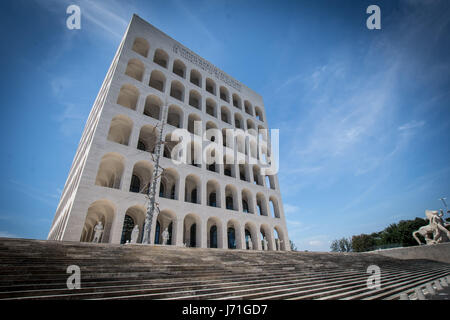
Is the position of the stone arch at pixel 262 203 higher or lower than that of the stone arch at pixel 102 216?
higher

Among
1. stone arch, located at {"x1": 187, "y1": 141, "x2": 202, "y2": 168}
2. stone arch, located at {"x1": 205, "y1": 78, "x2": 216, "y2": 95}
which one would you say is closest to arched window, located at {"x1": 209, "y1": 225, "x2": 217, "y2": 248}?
stone arch, located at {"x1": 187, "y1": 141, "x2": 202, "y2": 168}

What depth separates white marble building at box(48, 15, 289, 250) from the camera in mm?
14586

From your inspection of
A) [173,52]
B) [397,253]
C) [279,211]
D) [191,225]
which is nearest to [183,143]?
[191,225]

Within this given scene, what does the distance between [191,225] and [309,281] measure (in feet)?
51.5

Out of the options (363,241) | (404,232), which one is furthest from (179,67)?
(363,241)

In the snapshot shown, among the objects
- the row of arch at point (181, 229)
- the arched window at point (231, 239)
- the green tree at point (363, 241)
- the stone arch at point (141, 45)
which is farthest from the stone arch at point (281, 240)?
the green tree at point (363, 241)

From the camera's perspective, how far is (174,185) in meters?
20.8

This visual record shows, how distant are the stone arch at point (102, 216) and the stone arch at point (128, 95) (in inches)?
418

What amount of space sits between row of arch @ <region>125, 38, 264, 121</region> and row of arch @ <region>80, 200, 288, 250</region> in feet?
41.8

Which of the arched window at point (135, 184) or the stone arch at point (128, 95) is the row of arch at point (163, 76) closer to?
the stone arch at point (128, 95)

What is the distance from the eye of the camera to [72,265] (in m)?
5.26

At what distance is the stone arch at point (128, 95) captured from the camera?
63.1 ft

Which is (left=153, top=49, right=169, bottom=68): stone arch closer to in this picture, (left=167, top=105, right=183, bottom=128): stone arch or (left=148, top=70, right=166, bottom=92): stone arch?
(left=148, top=70, right=166, bottom=92): stone arch
